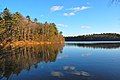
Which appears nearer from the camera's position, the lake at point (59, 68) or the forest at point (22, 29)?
the lake at point (59, 68)

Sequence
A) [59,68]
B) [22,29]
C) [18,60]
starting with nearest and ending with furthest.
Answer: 1. [59,68]
2. [18,60]
3. [22,29]

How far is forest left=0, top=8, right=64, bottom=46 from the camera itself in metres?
95.3

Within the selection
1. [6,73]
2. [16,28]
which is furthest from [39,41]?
[6,73]

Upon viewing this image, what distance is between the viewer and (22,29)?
392 feet

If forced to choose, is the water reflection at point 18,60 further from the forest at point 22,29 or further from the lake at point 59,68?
the forest at point 22,29

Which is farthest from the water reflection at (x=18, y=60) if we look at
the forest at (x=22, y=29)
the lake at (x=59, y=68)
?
the forest at (x=22, y=29)

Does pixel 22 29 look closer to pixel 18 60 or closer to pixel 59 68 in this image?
pixel 18 60

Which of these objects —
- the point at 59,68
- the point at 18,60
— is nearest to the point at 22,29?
the point at 18,60

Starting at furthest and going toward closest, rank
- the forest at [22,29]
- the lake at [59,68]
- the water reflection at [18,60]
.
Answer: the forest at [22,29] → the water reflection at [18,60] → the lake at [59,68]

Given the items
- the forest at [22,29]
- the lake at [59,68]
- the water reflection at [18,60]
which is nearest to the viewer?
the lake at [59,68]

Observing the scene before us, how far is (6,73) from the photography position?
31156 millimetres

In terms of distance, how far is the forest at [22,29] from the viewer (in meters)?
95.3

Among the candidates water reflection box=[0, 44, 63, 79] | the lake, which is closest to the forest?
water reflection box=[0, 44, 63, 79]

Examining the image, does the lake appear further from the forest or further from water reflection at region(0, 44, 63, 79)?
the forest
